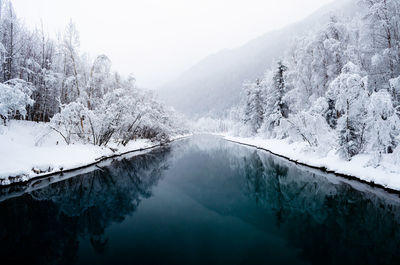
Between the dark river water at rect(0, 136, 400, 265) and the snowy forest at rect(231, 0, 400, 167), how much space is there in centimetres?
353

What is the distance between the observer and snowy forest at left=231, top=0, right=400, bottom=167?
473 inches

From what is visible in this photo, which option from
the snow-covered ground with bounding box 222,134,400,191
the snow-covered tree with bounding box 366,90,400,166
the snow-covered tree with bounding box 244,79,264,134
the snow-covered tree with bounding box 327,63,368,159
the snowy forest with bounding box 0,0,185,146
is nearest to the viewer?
the snow-covered ground with bounding box 222,134,400,191

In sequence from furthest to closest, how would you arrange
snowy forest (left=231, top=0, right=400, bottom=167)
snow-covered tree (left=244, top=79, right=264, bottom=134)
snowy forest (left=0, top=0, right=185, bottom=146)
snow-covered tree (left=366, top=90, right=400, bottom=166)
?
snow-covered tree (left=244, top=79, right=264, bottom=134) → snowy forest (left=0, top=0, right=185, bottom=146) → snowy forest (left=231, top=0, right=400, bottom=167) → snow-covered tree (left=366, top=90, right=400, bottom=166)

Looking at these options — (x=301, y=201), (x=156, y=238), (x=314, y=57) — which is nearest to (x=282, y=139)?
(x=314, y=57)

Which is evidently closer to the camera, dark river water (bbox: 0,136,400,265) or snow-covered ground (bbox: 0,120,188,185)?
dark river water (bbox: 0,136,400,265)

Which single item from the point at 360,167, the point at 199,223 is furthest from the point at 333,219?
the point at 360,167

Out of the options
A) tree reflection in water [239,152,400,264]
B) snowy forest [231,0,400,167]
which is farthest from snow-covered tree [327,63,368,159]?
tree reflection in water [239,152,400,264]

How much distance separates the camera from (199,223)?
8.23 meters

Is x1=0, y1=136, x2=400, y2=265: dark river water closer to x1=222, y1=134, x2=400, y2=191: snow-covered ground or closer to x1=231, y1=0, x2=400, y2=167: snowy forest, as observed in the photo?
x1=222, y1=134, x2=400, y2=191: snow-covered ground

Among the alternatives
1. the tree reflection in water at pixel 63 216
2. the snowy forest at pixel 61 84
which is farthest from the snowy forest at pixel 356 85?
the snowy forest at pixel 61 84

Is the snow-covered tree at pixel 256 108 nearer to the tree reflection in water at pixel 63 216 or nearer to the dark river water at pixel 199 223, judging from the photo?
the dark river water at pixel 199 223

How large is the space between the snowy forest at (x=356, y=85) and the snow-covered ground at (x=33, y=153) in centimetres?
2163

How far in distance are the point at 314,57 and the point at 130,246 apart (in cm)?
2576

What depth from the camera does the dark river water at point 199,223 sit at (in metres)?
5.86
